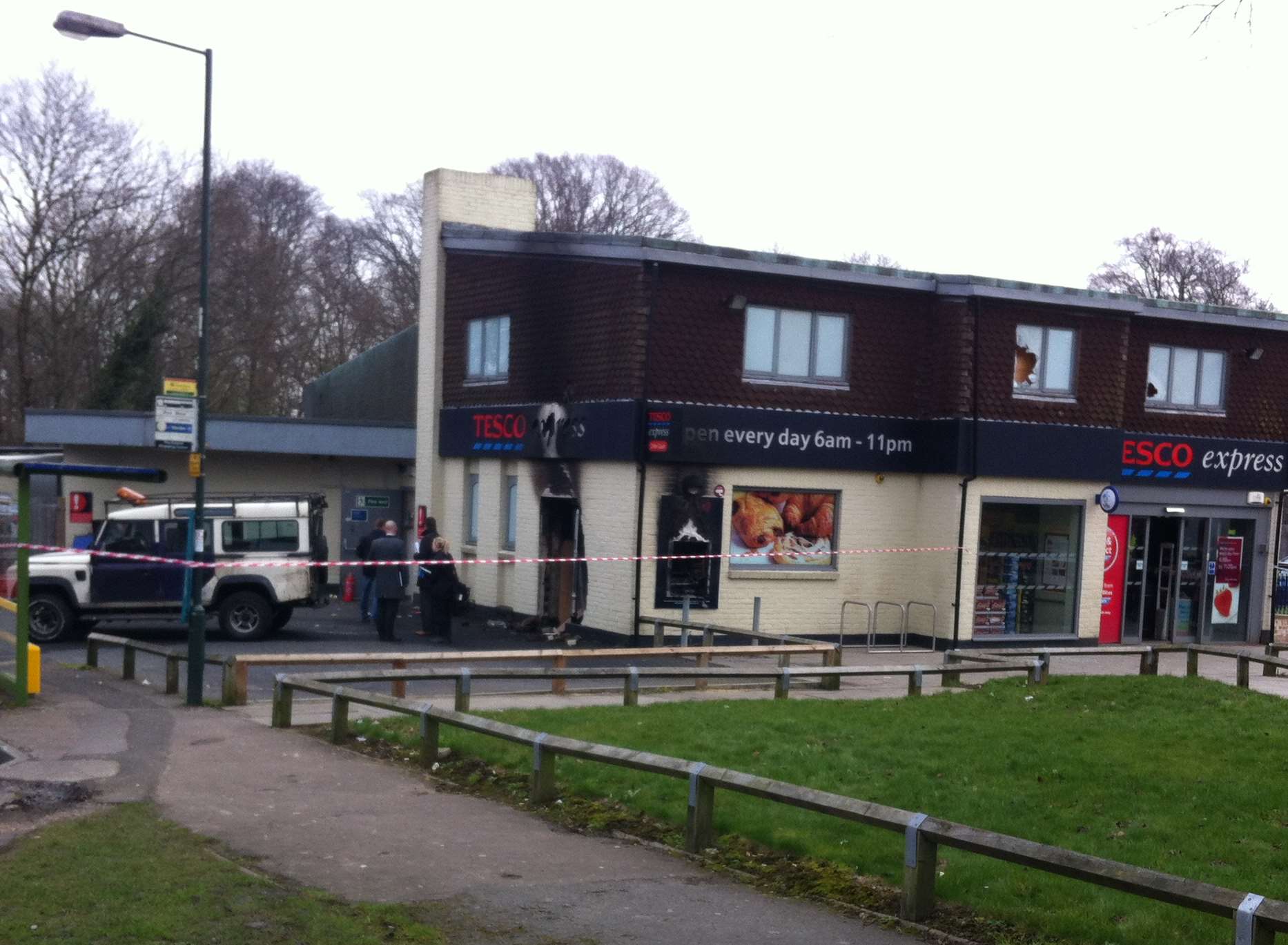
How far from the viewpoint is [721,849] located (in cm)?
910

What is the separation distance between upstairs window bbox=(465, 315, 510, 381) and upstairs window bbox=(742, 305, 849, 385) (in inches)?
189

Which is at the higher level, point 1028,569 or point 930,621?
point 1028,569

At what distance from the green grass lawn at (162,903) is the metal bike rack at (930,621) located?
1730 centimetres

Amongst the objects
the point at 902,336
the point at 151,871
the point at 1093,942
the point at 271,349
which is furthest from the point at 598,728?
the point at 271,349

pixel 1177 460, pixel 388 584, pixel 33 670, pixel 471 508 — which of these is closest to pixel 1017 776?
pixel 33 670

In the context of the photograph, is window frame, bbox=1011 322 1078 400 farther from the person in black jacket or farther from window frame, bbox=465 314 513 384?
the person in black jacket

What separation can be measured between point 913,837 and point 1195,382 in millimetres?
21502

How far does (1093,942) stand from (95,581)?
17.2 m

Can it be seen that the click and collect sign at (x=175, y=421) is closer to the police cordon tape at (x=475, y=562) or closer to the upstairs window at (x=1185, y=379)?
the police cordon tape at (x=475, y=562)

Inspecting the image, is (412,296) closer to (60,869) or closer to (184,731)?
(184,731)

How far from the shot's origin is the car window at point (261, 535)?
22172mm

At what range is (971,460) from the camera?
24.4 m

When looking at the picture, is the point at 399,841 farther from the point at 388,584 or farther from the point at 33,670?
the point at 388,584

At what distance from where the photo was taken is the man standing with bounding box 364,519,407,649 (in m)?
22.1
